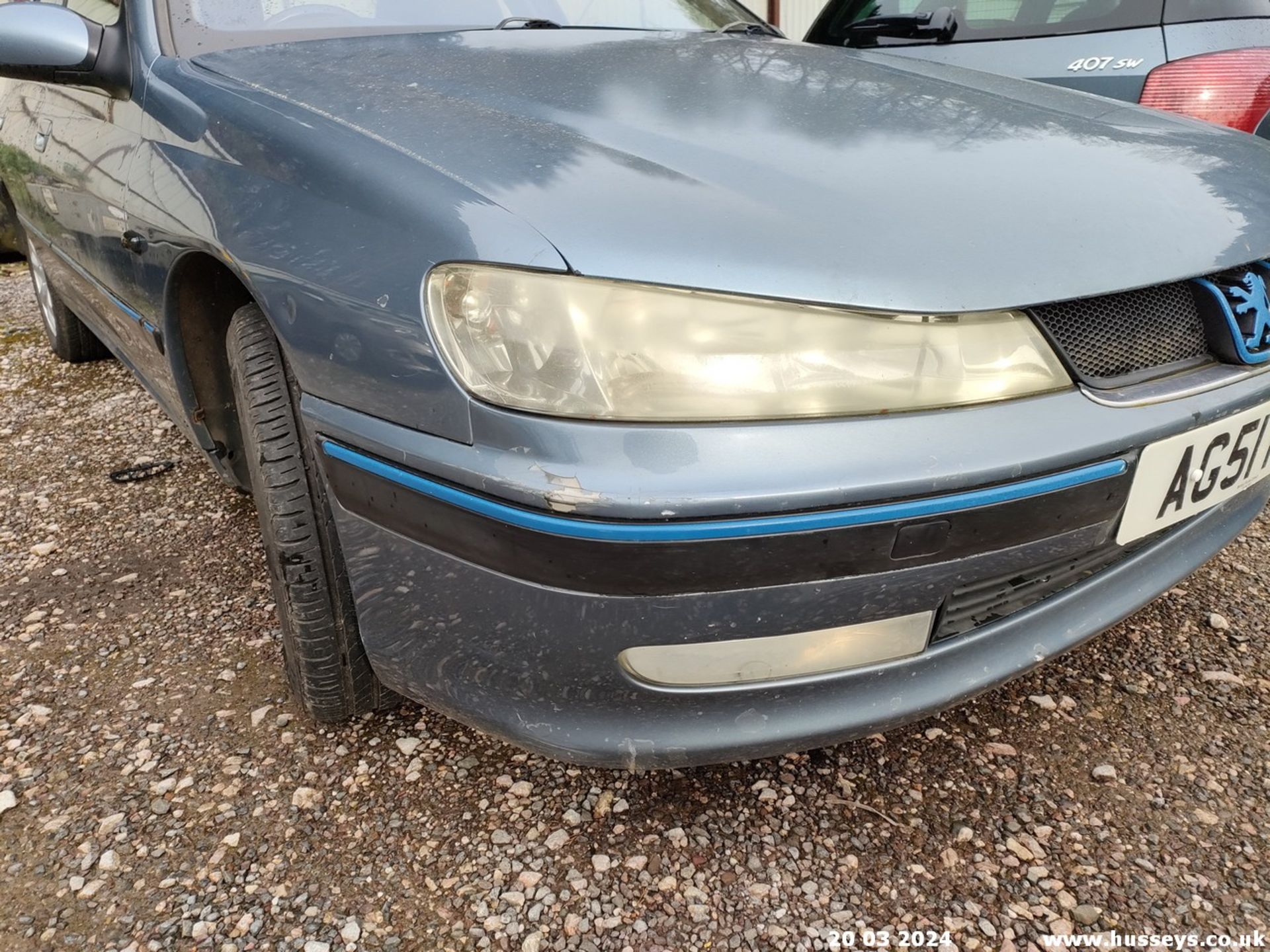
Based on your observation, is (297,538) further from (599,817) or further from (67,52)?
(67,52)

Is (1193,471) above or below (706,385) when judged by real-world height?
below

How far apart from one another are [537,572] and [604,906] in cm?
53

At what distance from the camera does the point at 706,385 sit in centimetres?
105

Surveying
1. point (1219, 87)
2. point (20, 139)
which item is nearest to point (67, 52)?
point (20, 139)

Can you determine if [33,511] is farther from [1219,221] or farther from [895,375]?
[1219,221]

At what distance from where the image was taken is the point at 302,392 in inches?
50.5

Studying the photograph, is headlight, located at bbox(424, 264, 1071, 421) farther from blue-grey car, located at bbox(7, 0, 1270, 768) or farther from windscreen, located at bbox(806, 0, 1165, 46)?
windscreen, located at bbox(806, 0, 1165, 46)

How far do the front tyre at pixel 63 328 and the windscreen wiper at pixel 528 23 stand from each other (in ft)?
7.66

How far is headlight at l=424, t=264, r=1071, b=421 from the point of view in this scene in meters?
1.05

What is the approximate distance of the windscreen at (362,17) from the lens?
1.78 m

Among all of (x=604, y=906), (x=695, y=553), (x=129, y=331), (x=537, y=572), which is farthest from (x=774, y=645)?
(x=129, y=331)

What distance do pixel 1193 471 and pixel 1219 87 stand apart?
1.51 metres

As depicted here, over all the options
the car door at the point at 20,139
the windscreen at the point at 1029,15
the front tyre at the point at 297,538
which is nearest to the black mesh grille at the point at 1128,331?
the front tyre at the point at 297,538

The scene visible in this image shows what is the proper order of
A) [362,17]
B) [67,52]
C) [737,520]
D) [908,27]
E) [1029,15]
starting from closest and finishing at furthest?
[737,520]
[67,52]
[362,17]
[1029,15]
[908,27]
